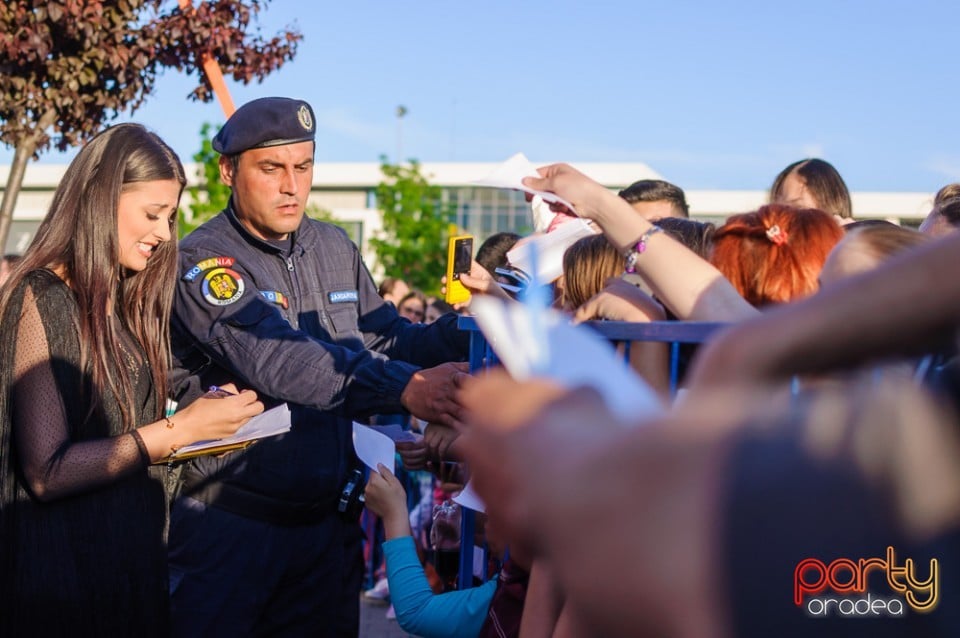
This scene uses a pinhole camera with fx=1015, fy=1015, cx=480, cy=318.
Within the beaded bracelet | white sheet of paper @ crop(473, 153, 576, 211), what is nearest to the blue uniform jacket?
white sheet of paper @ crop(473, 153, 576, 211)

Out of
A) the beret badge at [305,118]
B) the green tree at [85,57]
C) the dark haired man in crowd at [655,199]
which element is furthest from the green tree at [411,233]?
the beret badge at [305,118]

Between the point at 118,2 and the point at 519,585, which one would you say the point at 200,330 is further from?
the point at 118,2

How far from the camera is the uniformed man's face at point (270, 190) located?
3.78 metres

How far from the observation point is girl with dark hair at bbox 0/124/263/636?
9.19 feet

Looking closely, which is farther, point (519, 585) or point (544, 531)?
point (519, 585)

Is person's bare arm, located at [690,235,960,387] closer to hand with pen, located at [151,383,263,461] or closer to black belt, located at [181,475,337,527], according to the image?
hand with pen, located at [151,383,263,461]

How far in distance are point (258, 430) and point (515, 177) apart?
3.66 ft

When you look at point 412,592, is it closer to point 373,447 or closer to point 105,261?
point 373,447

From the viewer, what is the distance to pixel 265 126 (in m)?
3.83

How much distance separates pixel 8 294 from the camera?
2.87 meters

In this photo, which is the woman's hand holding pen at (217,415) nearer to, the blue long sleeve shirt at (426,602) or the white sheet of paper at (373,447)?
the white sheet of paper at (373,447)

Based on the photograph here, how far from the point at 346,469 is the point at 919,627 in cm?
292

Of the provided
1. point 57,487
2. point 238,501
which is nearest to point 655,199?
point 238,501

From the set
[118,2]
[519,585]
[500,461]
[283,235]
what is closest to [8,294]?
[283,235]
